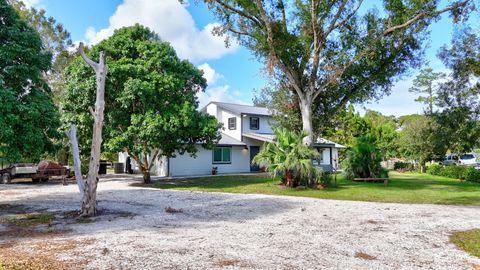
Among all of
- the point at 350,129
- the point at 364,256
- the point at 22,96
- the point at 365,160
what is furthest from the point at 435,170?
the point at 22,96

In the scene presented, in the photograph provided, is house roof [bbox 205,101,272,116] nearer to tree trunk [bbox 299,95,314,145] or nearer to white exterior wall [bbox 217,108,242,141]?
white exterior wall [bbox 217,108,242,141]

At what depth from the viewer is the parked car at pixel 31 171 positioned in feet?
70.7

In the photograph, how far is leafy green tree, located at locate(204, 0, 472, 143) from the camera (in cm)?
1820

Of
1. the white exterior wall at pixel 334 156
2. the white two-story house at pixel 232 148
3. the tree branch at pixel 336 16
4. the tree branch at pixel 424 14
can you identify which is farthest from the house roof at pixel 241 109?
the tree branch at pixel 424 14

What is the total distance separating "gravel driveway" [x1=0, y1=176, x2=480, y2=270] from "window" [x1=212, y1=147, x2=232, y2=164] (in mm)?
17435

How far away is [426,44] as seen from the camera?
19.9 metres

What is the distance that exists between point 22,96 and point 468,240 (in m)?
12.4

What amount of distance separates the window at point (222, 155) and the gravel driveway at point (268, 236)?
1744 centimetres

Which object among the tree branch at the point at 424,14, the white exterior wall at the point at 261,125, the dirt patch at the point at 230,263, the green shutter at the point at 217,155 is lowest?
the dirt patch at the point at 230,263

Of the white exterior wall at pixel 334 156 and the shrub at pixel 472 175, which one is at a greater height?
the white exterior wall at pixel 334 156

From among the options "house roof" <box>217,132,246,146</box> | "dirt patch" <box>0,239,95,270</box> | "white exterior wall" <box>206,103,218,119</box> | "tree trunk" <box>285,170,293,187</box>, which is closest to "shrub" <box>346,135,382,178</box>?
"tree trunk" <box>285,170,293,187</box>

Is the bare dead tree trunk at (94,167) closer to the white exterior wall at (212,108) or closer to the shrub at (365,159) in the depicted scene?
the shrub at (365,159)

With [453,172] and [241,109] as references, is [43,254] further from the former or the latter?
[453,172]

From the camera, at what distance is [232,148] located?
30641 mm
